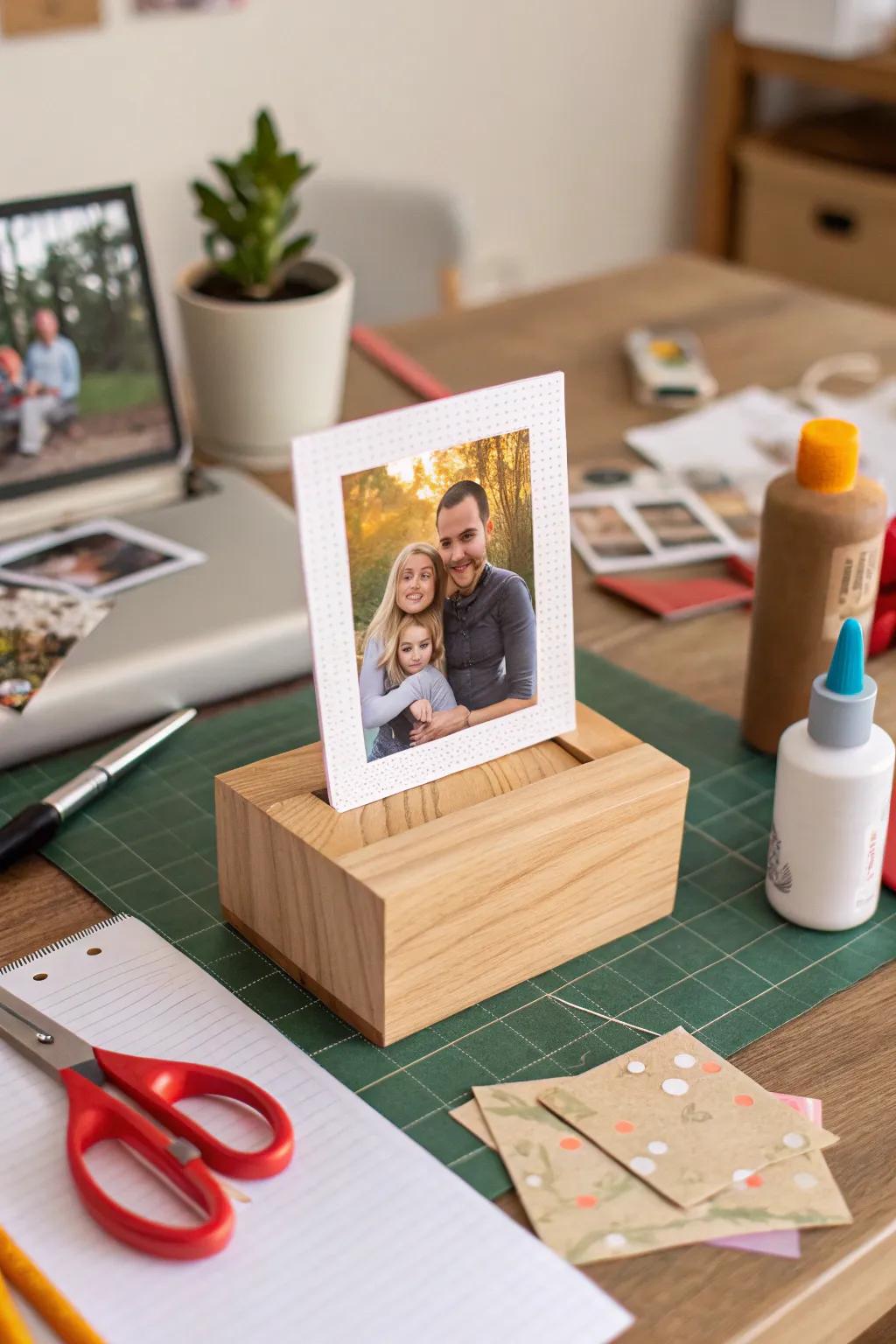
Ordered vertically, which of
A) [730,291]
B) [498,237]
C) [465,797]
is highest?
[465,797]

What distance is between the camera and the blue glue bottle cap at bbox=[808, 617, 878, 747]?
77cm

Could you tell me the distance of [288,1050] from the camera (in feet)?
2.41

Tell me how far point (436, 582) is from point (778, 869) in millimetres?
263

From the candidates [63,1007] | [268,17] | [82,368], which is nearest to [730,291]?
[82,368]

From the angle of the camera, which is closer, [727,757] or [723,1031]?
[723,1031]

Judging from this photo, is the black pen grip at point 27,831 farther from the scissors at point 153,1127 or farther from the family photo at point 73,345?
the family photo at point 73,345

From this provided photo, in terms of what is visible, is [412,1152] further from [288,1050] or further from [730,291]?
[730,291]

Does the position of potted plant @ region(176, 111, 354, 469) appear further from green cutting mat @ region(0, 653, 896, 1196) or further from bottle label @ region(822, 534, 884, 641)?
bottle label @ region(822, 534, 884, 641)

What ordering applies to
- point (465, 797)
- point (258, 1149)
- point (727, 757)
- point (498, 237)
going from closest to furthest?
point (258, 1149) < point (465, 797) < point (727, 757) < point (498, 237)

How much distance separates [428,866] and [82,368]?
641 mm

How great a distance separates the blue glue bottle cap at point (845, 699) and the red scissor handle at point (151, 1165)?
0.39m

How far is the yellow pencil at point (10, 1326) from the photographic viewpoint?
1.88 ft

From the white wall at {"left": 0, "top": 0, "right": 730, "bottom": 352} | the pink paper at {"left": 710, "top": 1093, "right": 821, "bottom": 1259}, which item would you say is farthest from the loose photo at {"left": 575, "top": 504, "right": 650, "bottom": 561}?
the white wall at {"left": 0, "top": 0, "right": 730, "bottom": 352}

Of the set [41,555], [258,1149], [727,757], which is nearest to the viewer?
[258,1149]
